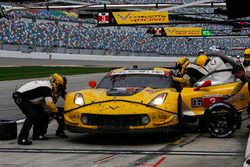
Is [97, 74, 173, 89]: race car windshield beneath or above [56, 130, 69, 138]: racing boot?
above

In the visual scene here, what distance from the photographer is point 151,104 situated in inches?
295

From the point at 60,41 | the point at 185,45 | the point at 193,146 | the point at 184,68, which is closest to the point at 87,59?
the point at 60,41

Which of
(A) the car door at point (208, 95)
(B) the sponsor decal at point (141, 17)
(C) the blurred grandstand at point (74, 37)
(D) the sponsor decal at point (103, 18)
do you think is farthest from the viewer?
(C) the blurred grandstand at point (74, 37)

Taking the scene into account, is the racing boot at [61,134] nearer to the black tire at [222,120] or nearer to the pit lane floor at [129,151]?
the pit lane floor at [129,151]

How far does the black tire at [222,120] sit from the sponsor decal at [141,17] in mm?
26427

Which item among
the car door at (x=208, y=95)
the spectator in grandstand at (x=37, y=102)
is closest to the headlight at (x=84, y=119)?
the spectator in grandstand at (x=37, y=102)

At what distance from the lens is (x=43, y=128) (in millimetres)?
8172

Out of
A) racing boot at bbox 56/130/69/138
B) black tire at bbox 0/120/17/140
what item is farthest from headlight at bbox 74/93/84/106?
black tire at bbox 0/120/17/140

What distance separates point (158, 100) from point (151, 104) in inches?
7.8

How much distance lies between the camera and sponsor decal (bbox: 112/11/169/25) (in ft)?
113

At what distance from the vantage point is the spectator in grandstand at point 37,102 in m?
7.78

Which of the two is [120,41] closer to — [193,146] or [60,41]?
[60,41]

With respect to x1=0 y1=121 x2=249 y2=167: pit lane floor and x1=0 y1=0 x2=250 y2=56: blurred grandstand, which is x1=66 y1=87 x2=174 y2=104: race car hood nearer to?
x1=0 y1=121 x2=249 y2=167: pit lane floor

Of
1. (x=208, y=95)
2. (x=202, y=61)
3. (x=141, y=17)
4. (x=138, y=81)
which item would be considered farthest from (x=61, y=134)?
(x=141, y=17)
